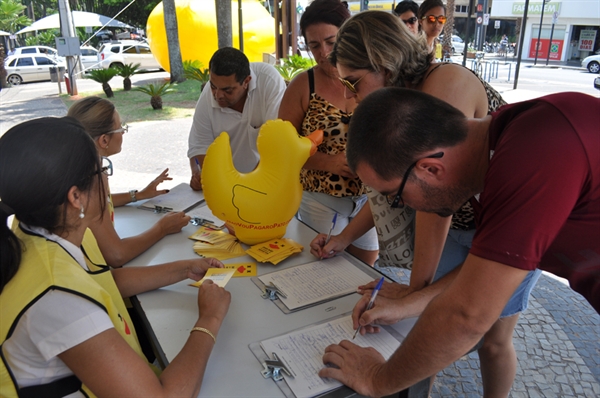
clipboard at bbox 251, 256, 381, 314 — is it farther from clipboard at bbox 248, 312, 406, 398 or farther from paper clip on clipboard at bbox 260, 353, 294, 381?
paper clip on clipboard at bbox 260, 353, 294, 381

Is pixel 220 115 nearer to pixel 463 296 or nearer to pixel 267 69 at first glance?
pixel 267 69

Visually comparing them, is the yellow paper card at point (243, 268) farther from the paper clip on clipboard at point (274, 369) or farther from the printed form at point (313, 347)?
the paper clip on clipboard at point (274, 369)

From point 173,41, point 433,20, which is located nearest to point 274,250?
point 433,20

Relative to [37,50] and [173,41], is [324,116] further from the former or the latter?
[37,50]

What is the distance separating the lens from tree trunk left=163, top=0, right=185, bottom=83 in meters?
10.8

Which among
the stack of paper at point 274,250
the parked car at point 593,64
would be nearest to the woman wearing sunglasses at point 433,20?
the stack of paper at point 274,250

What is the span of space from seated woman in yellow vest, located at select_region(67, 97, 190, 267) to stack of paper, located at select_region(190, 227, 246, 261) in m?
0.13

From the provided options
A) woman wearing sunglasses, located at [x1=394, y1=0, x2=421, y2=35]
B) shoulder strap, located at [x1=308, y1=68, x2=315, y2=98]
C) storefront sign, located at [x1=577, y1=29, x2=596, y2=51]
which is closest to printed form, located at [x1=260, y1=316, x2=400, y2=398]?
shoulder strap, located at [x1=308, y1=68, x2=315, y2=98]

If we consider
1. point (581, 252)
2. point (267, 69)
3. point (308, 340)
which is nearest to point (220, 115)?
point (267, 69)

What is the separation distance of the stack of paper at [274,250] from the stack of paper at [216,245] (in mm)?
69

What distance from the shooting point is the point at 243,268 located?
5.41 feet

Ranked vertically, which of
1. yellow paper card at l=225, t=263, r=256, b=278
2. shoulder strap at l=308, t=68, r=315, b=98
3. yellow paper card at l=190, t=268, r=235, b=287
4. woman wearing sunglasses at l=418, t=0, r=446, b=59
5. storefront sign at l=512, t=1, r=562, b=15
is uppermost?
storefront sign at l=512, t=1, r=562, b=15

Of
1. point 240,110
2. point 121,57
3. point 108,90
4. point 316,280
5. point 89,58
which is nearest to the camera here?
point 316,280

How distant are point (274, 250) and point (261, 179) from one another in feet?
0.94
